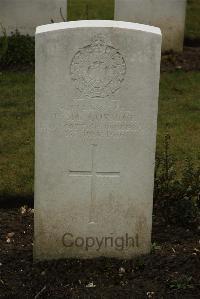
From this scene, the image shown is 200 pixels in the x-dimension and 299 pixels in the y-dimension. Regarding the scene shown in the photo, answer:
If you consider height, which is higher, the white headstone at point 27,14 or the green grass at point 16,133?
the white headstone at point 27,14

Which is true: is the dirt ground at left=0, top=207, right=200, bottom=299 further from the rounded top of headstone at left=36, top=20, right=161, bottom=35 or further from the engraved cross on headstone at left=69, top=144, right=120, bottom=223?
the rounded top of headstone at left=36, top=20, right=161, bottom=35

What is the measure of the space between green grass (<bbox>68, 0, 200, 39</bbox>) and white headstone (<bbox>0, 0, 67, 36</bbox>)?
2.05 ft

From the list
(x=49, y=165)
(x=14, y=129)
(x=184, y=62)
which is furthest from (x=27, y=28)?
(x=49, y=165)

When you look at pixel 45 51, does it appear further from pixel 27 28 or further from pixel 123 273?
pixel 27 28

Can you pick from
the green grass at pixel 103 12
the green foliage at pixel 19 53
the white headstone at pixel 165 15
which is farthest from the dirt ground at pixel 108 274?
the green grass at pixel 103 12

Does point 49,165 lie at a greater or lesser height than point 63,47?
lesser

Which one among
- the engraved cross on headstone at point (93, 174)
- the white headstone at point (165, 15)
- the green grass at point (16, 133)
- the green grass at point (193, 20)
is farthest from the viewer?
the green grass at point (193, 20)

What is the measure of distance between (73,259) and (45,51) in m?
1.40

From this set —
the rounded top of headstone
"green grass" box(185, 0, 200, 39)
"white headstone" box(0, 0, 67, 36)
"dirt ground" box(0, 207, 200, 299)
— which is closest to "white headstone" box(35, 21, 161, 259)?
the rounded top of headstone

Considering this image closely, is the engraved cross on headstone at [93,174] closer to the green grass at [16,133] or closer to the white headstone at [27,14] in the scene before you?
the green grass at [16,133]

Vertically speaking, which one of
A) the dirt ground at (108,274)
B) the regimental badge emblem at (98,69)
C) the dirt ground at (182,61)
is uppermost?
the regimental badge emblem at (98,69)

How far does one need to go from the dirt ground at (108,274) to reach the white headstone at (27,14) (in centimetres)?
519

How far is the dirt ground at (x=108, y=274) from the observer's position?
434 centimetres

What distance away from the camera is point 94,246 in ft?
15.4
